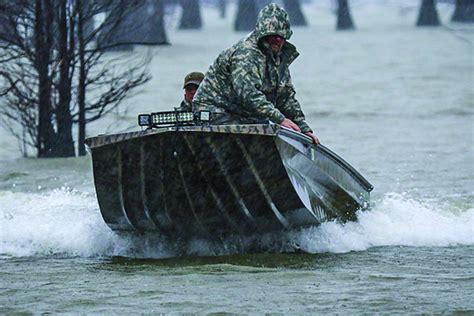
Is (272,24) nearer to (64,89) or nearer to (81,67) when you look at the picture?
(81,67)

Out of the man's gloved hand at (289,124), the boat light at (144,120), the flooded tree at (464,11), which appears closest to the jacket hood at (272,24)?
the man's gloved hand at (289,124)

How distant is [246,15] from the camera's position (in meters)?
71.2

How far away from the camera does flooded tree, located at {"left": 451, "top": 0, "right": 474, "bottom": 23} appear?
65.2 meters

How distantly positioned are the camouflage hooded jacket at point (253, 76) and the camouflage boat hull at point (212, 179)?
0.47m

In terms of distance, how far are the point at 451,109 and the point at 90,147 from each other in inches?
874

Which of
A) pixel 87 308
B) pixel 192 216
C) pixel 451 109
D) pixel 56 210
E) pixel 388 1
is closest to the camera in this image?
pixel 87 308

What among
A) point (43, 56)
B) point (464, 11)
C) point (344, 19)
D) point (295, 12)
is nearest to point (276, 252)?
point (43, 56)

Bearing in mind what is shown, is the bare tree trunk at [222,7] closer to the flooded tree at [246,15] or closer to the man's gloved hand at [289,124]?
the flooded tree at [246,15]

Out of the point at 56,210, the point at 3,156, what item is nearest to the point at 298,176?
the point at 56,210

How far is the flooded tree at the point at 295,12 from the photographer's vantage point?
74562 millimetres

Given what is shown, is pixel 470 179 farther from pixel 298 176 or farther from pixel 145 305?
pixel 145 305

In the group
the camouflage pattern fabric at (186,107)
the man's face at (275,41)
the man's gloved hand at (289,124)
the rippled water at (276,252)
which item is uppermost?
the man's face at (275,41)

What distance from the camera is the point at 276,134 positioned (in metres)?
11.8

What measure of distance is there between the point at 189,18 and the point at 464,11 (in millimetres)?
15852
